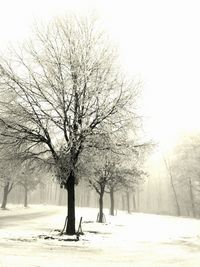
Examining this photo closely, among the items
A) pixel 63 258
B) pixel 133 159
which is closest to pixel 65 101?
pixel 133 159

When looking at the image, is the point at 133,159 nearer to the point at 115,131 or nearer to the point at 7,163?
the point at 115,131

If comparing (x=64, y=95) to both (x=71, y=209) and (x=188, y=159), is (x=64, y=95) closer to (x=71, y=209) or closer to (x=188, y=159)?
(x=71, y=209)

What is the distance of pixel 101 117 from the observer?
14.3 meters

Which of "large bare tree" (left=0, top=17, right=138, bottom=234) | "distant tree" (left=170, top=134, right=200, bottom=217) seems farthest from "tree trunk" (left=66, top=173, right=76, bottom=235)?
"distant tree" (left=170, top=134, right=200, bottom=217)

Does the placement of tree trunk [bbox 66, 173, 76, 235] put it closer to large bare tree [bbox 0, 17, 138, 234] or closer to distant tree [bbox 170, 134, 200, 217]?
large bare tree [bbox 0, 17, 138, 234]

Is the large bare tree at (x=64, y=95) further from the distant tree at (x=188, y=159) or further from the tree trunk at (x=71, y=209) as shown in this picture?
the distant tree at (x=188, y=159)

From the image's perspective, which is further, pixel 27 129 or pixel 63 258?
pixel 27 129

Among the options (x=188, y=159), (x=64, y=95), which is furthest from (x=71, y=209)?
(x=188, y=159)

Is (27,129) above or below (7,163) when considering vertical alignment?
above

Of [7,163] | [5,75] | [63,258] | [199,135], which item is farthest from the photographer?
[199,135]

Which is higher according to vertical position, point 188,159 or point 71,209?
point 188,159

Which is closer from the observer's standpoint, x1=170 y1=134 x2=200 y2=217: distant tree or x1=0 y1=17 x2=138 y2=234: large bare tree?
x1=0 y1=17 x2=138 y2=234: large bare tree

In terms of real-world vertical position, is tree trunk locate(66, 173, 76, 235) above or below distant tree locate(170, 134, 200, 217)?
below

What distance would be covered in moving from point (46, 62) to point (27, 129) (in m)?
3.39
